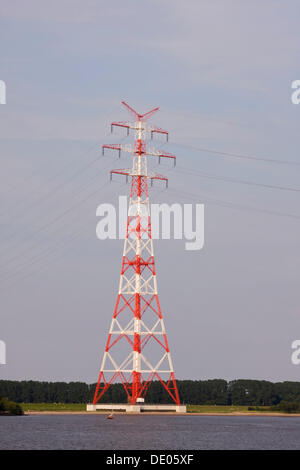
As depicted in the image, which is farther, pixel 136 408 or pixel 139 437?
pixel 136 408

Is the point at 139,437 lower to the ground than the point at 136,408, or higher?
lower

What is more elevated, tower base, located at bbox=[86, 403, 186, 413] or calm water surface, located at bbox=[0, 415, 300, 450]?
tower base, located at bbox=[86, 403, 186, 413]

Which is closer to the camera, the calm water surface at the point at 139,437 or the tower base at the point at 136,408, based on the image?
the calm water surface at the point at 139,437

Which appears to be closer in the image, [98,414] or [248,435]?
[248,435]

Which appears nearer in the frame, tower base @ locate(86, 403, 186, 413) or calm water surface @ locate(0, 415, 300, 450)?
calm water surface @ locate(0, 415, 300, 450)

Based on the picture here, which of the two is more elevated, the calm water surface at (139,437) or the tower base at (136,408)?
the tower base at (136,408)

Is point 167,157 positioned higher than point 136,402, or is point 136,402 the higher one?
point 167,157

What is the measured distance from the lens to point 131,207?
137 meters
